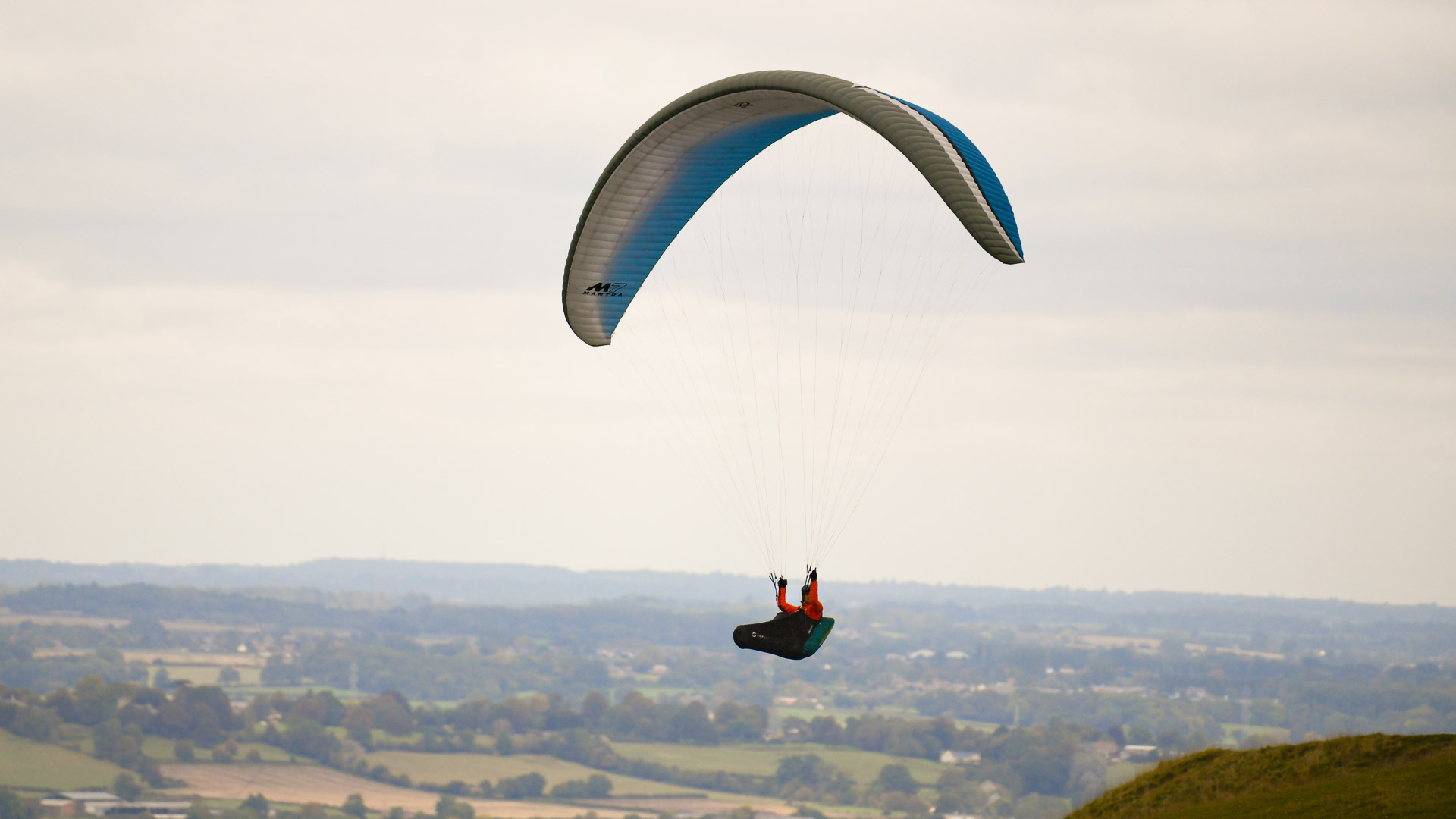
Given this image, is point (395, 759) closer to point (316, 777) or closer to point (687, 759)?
point (316, 777)

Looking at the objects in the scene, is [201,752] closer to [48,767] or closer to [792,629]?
[48,767]

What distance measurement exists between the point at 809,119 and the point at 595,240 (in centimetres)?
472

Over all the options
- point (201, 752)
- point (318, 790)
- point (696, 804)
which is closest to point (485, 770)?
point (318, 790)

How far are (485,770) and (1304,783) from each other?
168 metres

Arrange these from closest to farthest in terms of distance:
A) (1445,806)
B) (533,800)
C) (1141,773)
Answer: (1445,806) → (1141,773) → (533,800)

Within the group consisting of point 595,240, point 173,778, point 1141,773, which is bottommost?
point 173,778

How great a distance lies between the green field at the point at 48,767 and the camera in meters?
163

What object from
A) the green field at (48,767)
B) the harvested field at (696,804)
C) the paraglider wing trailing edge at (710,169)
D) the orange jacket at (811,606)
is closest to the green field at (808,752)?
the harvested field at (696,804)

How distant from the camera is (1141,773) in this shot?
111ft

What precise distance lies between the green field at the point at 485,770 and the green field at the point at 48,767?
31205mm

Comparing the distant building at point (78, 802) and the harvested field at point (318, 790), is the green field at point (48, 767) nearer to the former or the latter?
the distant building at point (78, 802)

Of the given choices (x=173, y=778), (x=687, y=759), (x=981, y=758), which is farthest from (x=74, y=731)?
(x=981, y=758)

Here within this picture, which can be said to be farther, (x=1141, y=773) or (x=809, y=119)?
(x=1141, y=773)

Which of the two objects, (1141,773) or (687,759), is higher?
(1141,773)
